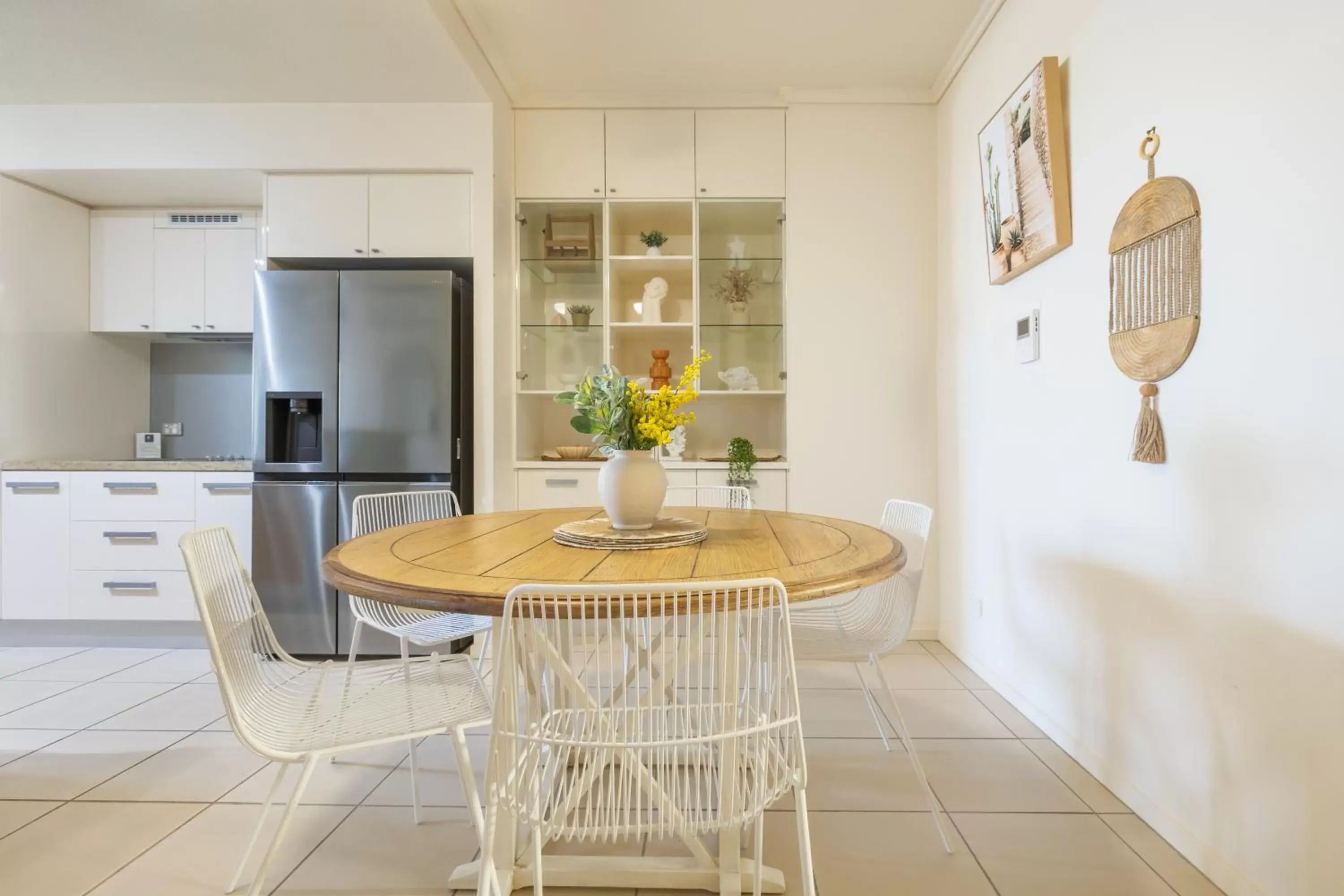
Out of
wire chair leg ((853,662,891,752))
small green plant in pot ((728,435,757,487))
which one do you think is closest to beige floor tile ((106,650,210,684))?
Answer: small green plant in pot ((728,435,757,487))

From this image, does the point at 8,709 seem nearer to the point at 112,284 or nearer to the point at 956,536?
the point at 112,284

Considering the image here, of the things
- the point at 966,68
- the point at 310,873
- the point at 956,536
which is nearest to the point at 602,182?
the point at 966,68

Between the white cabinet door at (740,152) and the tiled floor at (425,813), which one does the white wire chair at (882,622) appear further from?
the white cabinet door at (740,152)

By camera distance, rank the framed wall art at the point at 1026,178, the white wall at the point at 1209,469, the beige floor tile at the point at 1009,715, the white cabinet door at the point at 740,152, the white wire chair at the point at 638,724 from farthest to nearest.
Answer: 1. the white cabinet door at the point at 740,152
2. the beige floor tile at the point at 1009,715
3. the framed wall art at the point at 1026,178
4. the white wall at the point at 1209,469
5. the white wire chair at the point at 638,724

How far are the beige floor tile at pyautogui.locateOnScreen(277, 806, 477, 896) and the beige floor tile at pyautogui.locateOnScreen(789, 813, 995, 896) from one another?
0.88 metres

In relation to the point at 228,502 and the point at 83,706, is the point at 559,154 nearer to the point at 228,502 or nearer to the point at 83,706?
the point at 228,502

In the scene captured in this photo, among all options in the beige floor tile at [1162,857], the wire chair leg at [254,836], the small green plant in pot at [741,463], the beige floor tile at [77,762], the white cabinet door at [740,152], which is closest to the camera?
the wire chair leg at [254,836]

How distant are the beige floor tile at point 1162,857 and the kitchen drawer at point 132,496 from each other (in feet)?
12.7

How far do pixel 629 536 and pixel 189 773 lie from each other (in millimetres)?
1647

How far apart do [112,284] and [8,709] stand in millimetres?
2243

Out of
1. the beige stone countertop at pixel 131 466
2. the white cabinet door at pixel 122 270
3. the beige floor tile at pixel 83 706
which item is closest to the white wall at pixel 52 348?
the white cabinet door at pixel 122 270

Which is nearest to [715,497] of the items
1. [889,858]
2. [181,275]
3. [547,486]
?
[547,486]

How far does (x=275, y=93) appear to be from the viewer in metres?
3.18

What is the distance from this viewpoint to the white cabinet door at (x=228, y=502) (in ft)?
10.8
